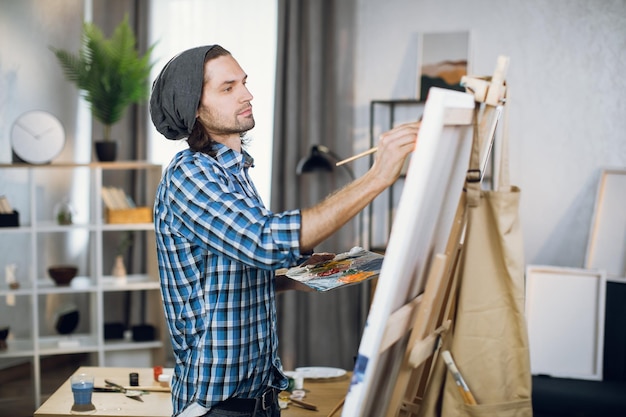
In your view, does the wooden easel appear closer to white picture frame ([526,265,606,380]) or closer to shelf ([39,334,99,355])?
white picture frame ([526,265,606,380])

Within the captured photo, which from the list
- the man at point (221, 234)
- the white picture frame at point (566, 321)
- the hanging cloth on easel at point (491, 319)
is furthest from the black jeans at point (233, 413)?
the white picture frame at point (566, 321)

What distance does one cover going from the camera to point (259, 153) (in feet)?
17.7

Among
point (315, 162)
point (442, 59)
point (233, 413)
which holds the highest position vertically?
point (442, 59)

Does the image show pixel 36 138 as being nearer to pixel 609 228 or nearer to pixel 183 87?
pixel 183 87

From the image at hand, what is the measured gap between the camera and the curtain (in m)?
5.07

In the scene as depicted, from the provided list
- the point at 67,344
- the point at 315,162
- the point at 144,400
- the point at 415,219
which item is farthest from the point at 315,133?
the point at 415,219

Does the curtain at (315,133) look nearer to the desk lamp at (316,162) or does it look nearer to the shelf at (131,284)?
the desk lamp at (316,162)

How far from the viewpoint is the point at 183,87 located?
1.86 meters

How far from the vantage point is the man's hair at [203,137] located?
1.88m

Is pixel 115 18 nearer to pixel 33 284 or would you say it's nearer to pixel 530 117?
pixel 33 284

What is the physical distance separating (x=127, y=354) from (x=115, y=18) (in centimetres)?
220

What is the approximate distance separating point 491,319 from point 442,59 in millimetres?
3590

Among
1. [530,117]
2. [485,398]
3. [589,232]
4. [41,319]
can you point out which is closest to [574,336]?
[589,232]

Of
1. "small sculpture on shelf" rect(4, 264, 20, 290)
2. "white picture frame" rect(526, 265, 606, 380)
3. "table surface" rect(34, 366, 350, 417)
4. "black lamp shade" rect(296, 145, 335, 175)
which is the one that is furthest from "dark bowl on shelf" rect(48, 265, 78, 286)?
"white picture frame" rect(526, 265, 606, 380)
